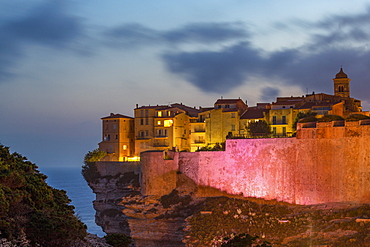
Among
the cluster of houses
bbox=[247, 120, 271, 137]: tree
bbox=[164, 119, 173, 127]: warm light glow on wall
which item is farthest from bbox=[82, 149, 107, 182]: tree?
bbox=[247, 120, 271, 137]: tree

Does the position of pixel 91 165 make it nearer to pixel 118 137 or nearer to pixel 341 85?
pixel 118 137

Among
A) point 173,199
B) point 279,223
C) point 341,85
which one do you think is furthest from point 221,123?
point 279,223

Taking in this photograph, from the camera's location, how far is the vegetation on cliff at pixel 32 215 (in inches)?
700

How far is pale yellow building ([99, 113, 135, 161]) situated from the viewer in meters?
59.6

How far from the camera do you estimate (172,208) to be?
42500 millimetres

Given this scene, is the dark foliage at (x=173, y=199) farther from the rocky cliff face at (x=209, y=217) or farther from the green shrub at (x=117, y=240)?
the green shrub at (x=117, y=240)

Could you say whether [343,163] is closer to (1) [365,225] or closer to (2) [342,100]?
(1) [365,225]

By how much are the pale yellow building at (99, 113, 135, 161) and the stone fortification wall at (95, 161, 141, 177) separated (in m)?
6.97

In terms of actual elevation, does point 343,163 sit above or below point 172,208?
above

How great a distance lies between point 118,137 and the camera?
59906mm

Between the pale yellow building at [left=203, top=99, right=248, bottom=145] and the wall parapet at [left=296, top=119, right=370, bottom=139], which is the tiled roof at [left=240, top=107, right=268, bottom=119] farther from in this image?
the wall parapet at [left=296, top=119, right=370, bottom=139]

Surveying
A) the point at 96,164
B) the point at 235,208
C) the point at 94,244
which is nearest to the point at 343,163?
the point at 235,208

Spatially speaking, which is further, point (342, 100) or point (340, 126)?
point (342, 100)

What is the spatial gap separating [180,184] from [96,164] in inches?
454
